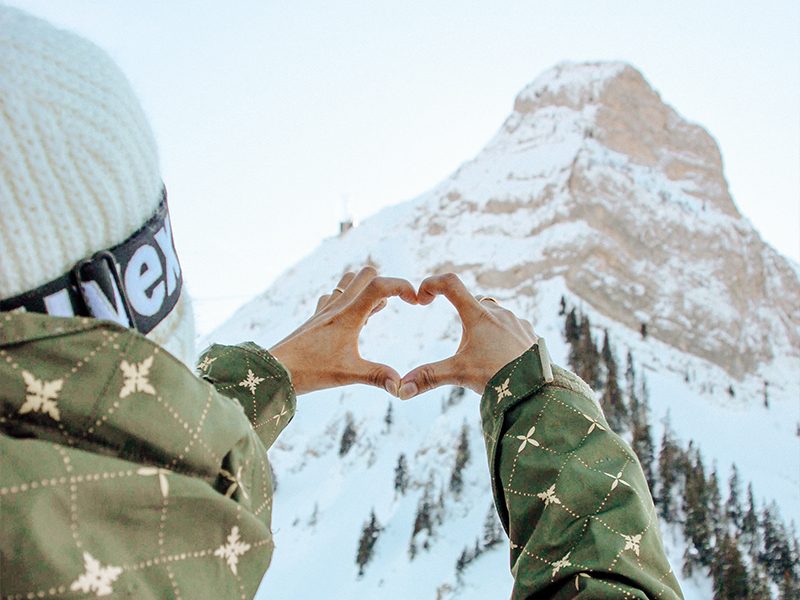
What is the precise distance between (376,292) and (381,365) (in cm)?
21

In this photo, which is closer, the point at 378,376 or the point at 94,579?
the point at 94,579

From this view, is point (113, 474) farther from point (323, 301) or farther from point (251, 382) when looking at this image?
point (323, 301)

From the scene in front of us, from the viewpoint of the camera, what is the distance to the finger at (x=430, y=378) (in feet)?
5.90

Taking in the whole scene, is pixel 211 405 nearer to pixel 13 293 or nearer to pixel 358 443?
pixel 13 293

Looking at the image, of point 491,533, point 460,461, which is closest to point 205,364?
point 491,533

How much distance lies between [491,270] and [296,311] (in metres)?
14.7

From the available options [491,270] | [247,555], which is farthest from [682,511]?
[247,555]

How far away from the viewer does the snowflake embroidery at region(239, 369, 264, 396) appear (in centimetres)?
165

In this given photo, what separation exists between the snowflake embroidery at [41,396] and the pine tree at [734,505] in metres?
28.7

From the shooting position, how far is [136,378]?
776 millimetres

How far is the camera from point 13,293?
2.76 ft

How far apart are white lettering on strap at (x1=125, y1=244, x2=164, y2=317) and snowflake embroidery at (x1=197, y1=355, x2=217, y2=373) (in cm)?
67

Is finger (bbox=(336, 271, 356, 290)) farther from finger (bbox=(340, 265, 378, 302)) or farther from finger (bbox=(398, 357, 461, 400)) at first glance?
finger (bbox=(398, 357, 461, 400))

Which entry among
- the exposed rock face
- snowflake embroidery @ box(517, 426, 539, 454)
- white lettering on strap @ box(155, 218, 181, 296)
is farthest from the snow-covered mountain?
white lettering on strap @ box(155, 218, 181, 296)
